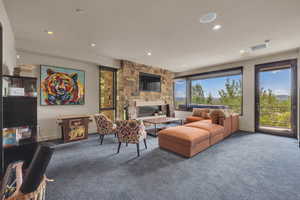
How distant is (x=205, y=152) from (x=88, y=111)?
366 cm

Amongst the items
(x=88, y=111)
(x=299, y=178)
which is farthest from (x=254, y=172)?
(x=88, y=111)

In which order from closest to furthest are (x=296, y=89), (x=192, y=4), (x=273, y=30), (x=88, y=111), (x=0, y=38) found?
(x=0, y=38)
(x=192, y=4)
(x=273, y=30)
(x=296, y=89)
(x=88, y=111)

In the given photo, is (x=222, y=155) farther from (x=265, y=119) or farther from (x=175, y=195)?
(x=265, y=119)

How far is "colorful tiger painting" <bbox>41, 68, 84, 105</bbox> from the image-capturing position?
140 inches

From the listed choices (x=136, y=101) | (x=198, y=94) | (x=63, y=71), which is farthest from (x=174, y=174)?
(x=198, y=94)

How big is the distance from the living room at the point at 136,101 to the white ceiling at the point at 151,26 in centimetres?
2

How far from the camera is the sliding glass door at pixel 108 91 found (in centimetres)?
463

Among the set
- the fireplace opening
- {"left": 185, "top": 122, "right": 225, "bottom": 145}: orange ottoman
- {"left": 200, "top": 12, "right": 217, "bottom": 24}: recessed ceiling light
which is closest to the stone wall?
the fireplace opening

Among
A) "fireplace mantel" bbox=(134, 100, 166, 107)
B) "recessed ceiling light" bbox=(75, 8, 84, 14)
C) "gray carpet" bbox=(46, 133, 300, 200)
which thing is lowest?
"gray carpet" bbox=(46, 133, 300, 200)

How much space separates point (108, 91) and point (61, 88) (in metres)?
1.45

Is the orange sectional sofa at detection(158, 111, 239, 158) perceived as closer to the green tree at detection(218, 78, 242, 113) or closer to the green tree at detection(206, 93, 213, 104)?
the green tree at detection(218, 78, 242, 113)

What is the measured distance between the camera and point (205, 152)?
2.95 metres

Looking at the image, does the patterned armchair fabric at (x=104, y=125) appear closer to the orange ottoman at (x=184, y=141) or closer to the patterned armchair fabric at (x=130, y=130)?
the patterned armchair fabric at (x=130, y=130)

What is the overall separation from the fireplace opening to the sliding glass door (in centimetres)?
116
